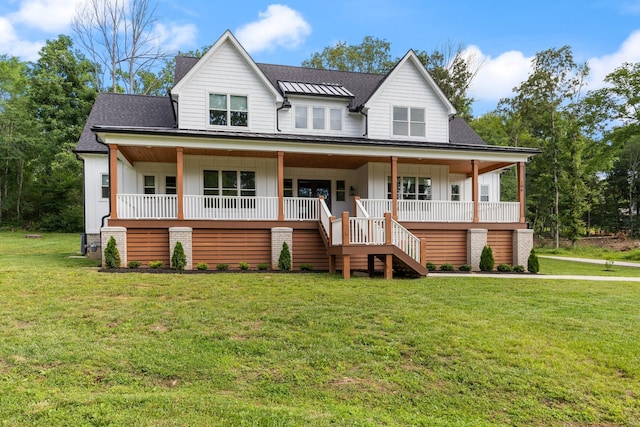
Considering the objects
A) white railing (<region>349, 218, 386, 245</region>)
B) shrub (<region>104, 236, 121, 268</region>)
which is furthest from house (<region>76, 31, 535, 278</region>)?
shrub (<region>104, 236, 121, 268</region>)

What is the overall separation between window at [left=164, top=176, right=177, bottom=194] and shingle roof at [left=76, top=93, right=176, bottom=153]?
2.18 metres

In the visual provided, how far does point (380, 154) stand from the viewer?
547 inches

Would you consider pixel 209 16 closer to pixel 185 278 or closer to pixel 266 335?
pixel 185 278

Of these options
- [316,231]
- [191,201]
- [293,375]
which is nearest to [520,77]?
[316,231]

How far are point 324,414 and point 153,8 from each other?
32969mm

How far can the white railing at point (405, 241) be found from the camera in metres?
11.1

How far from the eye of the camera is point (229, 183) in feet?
50.2

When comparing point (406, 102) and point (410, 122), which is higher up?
point (406, 102)

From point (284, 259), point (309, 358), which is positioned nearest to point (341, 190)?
point (284, 259)

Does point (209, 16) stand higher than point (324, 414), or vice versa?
point (209, 16)

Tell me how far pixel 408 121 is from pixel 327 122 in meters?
3.57

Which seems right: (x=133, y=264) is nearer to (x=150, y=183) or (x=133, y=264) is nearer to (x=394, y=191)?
(x=150, y=183)

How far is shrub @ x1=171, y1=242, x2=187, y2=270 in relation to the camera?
11.5m

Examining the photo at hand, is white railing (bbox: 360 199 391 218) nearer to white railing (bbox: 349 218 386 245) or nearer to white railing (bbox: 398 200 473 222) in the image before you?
white railing (bbox: 398 200 473 222)
